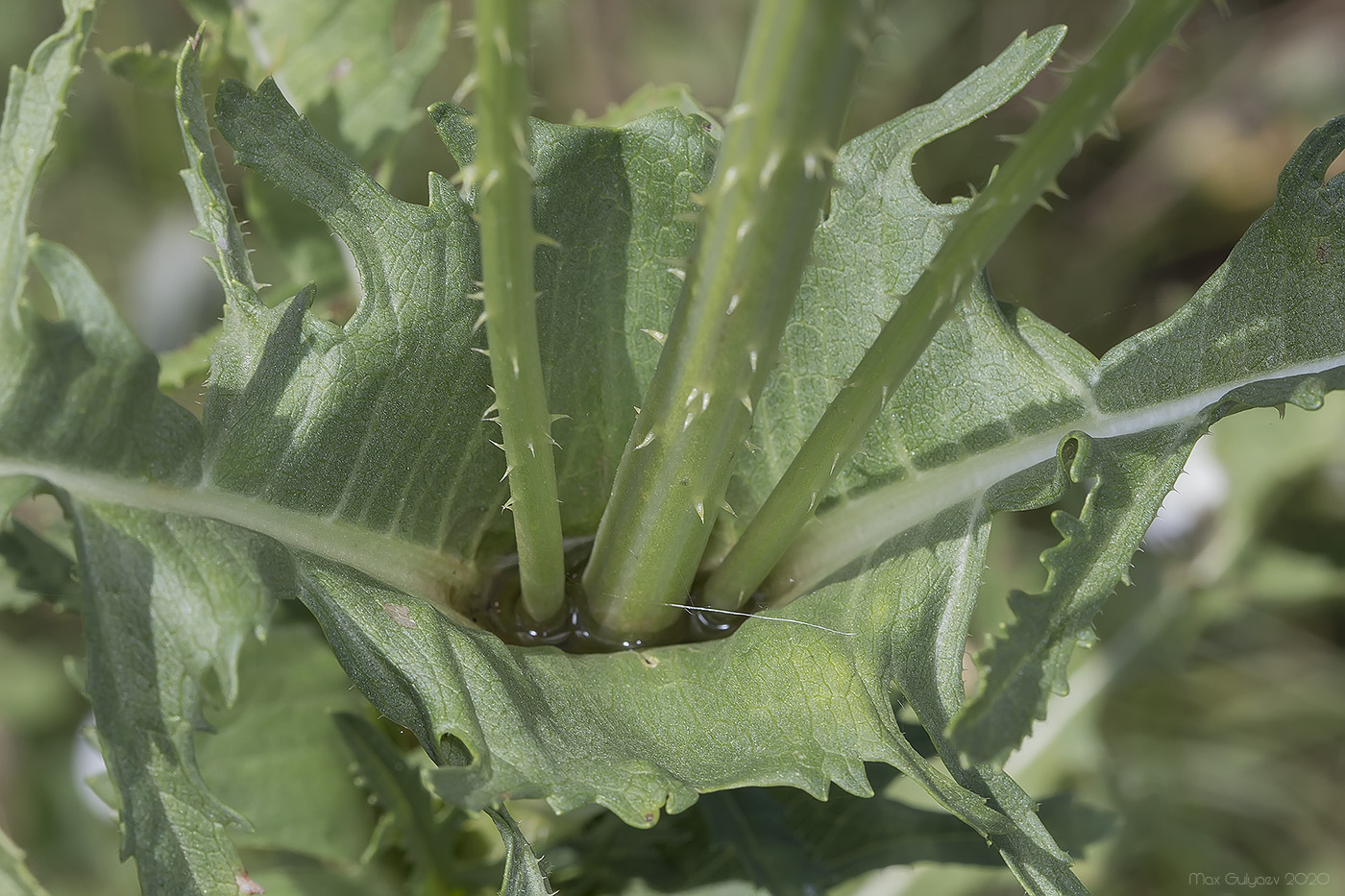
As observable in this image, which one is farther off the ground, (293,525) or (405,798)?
(293,525)

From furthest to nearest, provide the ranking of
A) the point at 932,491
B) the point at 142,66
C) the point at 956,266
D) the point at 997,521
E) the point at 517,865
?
the point at 997,521 → the point at 142,66 → the point at 932,491 → the point at 517,865 → the point at 956,266

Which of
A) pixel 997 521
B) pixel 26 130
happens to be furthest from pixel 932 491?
pixel 997 521

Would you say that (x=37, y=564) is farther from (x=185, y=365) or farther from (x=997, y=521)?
(x=997, y=521)

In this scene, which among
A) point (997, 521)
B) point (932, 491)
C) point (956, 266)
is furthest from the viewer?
point (997, 521)

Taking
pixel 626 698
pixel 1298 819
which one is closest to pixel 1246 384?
pixel 626 698

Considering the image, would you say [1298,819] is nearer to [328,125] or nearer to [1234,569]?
[1234,569]

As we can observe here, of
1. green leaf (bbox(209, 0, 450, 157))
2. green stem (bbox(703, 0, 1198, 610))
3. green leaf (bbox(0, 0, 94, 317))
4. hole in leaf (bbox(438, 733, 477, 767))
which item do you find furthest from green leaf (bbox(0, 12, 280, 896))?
green leaf (bbox(209, 0, 450, 157))
